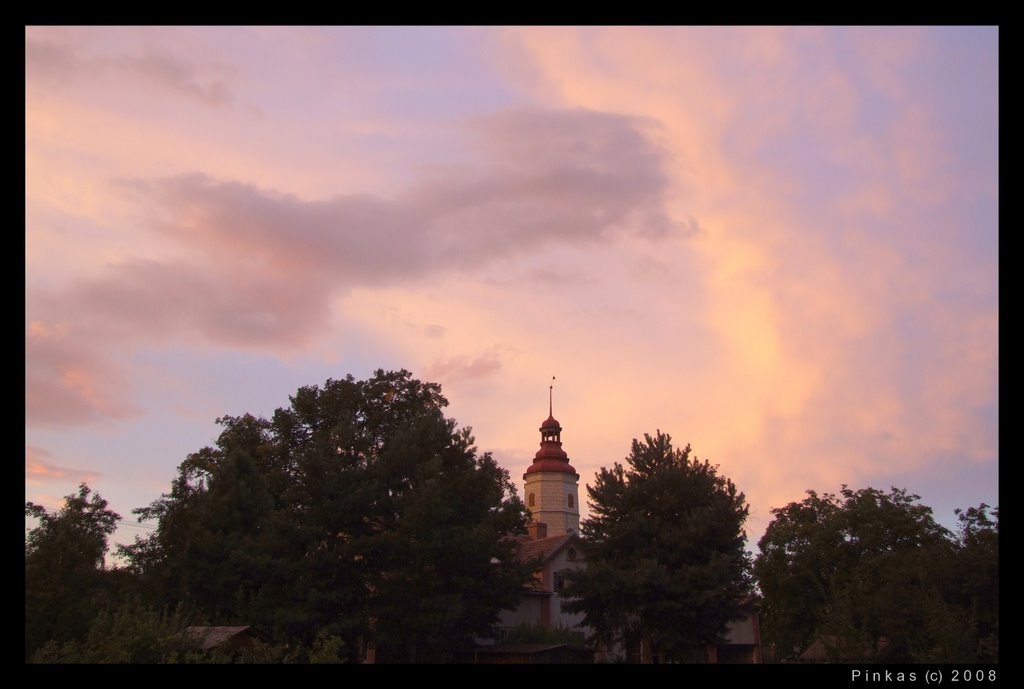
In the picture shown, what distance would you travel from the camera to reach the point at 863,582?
4200 cm

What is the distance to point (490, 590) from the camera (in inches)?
1538

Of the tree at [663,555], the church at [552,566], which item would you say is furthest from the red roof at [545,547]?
the tree at [663,555]

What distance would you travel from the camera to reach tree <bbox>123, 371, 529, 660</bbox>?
123 ft

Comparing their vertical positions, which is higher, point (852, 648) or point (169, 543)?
point (169, 543)

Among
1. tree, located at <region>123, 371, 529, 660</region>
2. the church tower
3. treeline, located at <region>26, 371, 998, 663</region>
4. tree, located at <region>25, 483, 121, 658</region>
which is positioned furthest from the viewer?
the church tower

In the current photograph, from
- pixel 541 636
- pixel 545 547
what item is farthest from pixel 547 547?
pixel 541 636

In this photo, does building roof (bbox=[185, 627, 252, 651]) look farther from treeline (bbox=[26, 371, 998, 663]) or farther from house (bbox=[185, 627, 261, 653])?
treeline (bbox=[26, 371, 998, 663])

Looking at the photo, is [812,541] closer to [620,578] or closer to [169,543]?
[620,578]

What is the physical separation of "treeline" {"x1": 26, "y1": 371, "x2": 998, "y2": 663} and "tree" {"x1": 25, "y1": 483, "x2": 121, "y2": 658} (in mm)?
72

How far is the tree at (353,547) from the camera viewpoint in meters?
37.4

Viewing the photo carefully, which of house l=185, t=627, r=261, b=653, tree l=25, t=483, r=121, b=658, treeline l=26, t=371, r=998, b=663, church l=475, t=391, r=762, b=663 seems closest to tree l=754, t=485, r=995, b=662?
treeline l=26, t=371, r=998, b=663
